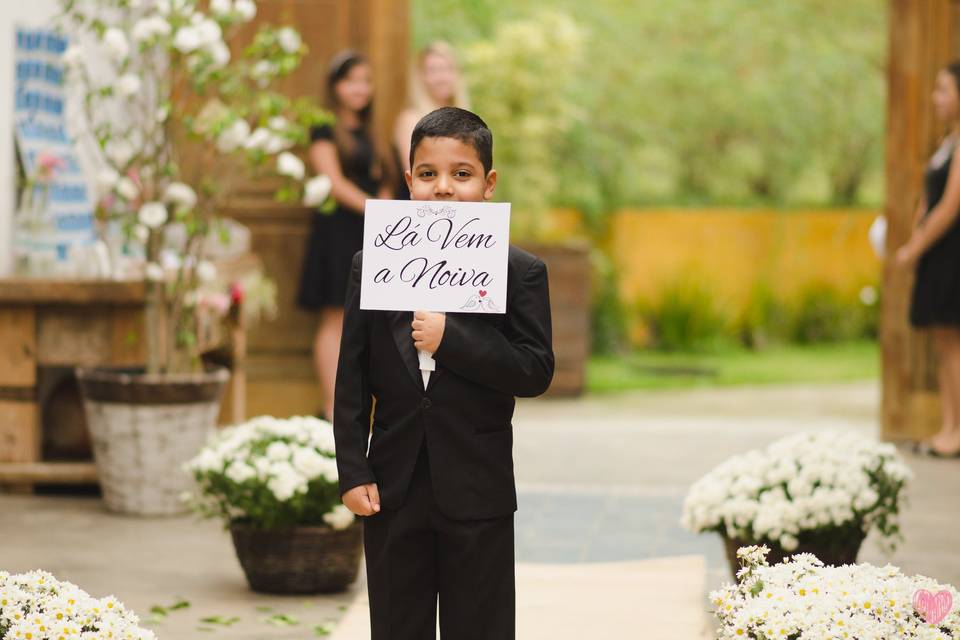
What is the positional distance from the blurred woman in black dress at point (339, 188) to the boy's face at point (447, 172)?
4.43 meters

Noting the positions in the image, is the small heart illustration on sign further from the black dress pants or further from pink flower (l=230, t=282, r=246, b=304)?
pink flower (l=230, t=282, r=246, b=304)

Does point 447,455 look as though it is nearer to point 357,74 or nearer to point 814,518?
point 814,518

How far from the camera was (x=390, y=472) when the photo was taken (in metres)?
2.87

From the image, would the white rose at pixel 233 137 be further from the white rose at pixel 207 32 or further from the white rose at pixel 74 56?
the white rose at pixel 74 56

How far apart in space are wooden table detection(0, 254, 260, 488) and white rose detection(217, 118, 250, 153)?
63 centimetres

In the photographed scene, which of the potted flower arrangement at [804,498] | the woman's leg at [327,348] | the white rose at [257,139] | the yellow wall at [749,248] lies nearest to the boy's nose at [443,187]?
the potted flower arrangement at [804,498]

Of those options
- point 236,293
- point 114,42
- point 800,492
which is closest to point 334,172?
point 236,293

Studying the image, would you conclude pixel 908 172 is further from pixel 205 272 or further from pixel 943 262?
pixel 205 272

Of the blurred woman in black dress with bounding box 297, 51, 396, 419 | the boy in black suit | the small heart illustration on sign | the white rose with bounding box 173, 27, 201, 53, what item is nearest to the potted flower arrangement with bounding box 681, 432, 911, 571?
the small heart illustration on sign

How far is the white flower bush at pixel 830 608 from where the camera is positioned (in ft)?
8.86

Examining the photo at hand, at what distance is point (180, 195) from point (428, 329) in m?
3.02

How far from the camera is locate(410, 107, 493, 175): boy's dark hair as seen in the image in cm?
281

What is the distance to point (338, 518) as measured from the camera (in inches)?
174

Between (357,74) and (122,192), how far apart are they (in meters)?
1.94
